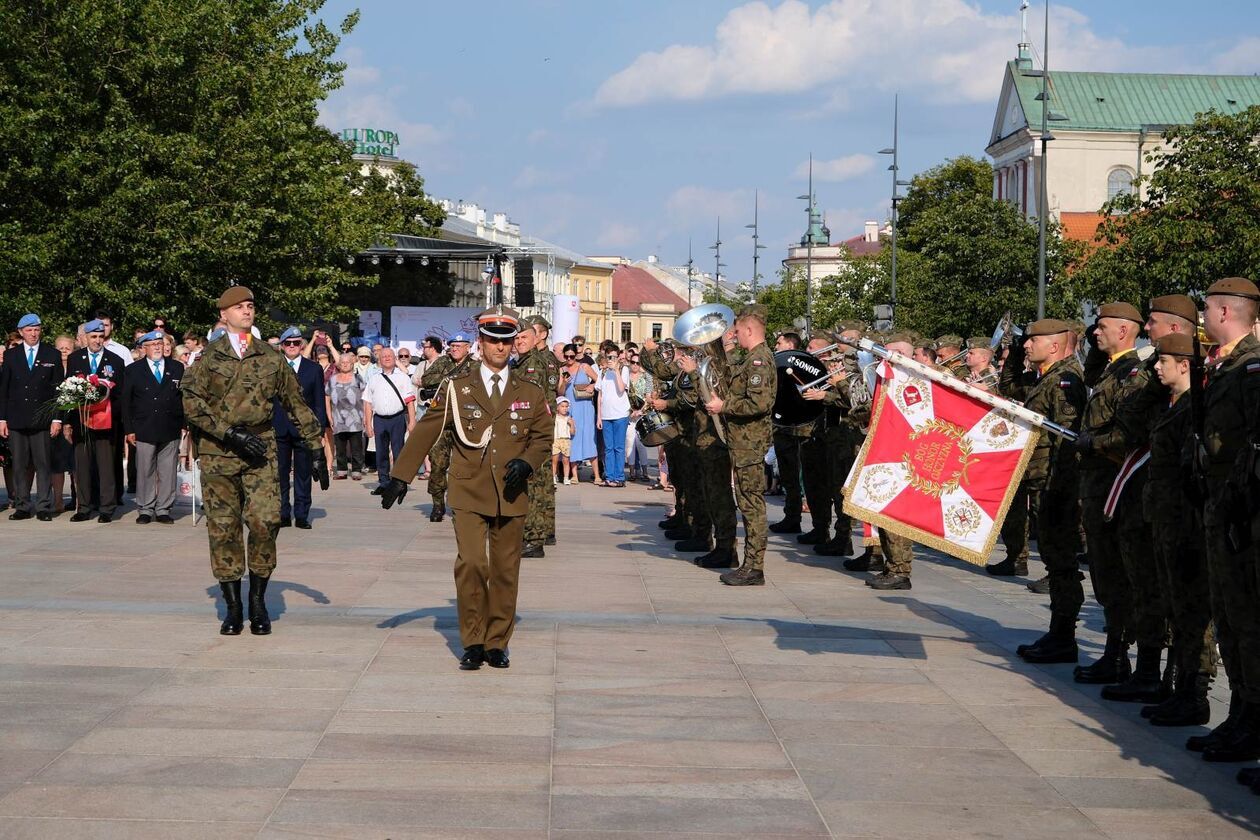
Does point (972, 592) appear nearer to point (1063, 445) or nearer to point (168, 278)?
point (1063, 445)

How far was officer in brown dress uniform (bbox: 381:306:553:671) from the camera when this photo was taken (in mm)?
8906

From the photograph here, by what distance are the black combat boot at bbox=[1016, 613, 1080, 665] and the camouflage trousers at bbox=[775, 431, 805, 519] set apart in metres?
6.06

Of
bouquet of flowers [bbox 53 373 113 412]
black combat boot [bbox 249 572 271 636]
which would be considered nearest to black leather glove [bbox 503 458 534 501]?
black combat boot [bbox 249 572 271 636]

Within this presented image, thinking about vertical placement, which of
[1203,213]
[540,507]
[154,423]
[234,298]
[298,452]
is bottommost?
[540,507]

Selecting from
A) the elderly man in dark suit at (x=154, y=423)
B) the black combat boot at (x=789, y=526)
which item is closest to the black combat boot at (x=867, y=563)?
the black combat boot at (x=789, y=526)

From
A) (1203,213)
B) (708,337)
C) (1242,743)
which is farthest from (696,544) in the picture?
(1203,213)

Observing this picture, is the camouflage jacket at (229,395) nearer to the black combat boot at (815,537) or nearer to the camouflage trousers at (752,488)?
the camouflage trousers at (752,488)

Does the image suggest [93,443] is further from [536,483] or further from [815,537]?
[815,537]

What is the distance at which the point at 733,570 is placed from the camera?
510 inches

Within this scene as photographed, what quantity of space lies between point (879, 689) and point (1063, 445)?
1.96 metres

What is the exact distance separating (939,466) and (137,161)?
73.8 ft

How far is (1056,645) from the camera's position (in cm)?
952

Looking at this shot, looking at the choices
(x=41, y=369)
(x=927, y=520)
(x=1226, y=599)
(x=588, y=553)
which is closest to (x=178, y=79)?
(x=41, y=369)

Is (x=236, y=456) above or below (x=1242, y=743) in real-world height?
above
